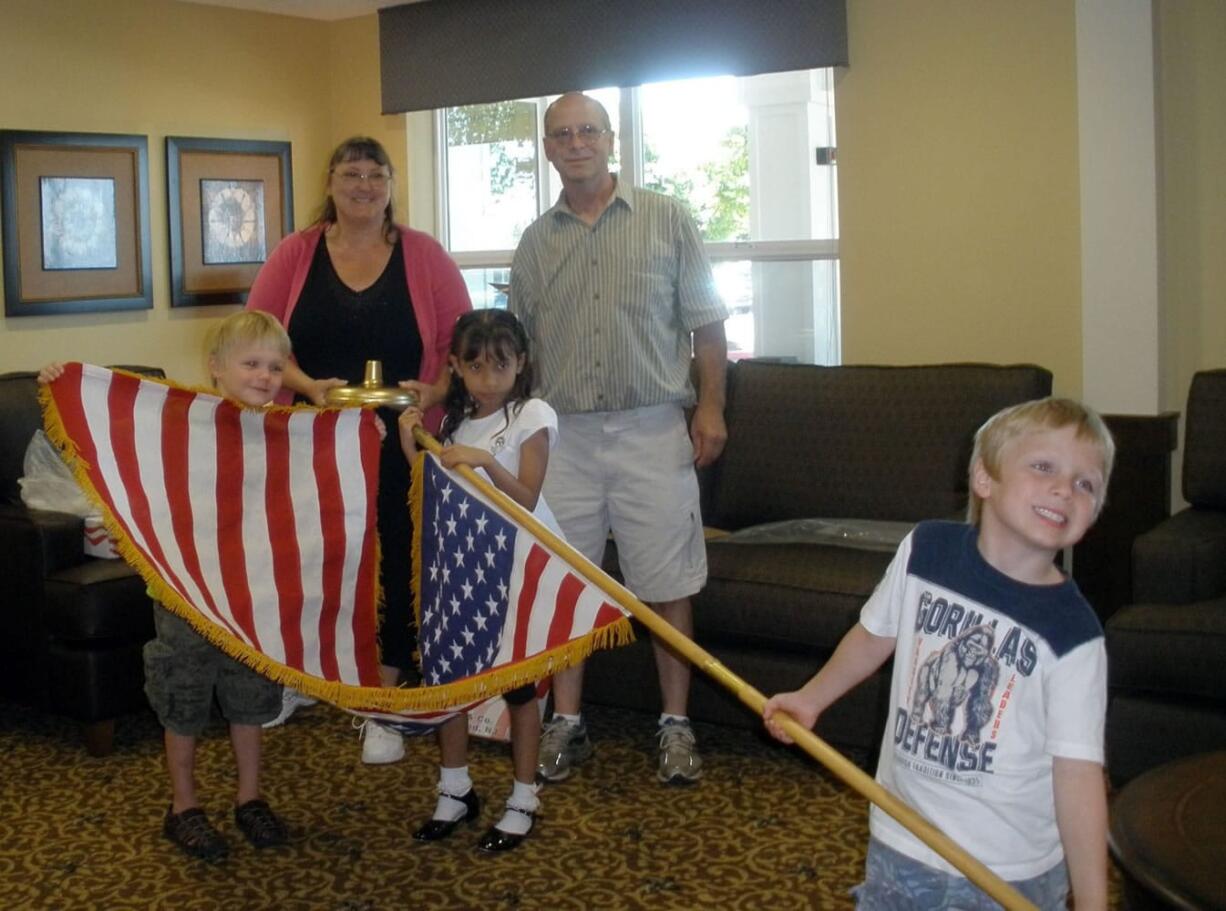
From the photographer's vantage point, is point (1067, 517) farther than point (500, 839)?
No

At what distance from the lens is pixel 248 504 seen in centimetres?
304

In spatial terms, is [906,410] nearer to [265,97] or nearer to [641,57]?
[641,57]

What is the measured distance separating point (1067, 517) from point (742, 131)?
387 cm

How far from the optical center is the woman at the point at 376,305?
3.33 meters

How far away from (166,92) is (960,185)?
3.10 m

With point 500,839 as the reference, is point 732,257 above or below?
above

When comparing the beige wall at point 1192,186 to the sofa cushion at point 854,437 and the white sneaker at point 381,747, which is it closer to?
the sofa cushion at point 854,437

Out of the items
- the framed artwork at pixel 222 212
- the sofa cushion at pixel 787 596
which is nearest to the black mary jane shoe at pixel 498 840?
the sofa cushion at pixel 787 596

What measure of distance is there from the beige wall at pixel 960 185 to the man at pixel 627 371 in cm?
144

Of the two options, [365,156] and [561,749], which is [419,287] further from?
[561,749]

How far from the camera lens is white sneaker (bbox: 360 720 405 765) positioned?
3.72 m

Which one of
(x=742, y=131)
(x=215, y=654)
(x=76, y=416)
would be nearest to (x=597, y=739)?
(x=215, y=654)

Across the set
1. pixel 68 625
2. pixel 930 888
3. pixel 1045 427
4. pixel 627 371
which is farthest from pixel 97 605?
pixel 1045 427

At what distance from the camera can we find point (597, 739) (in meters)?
3.90
